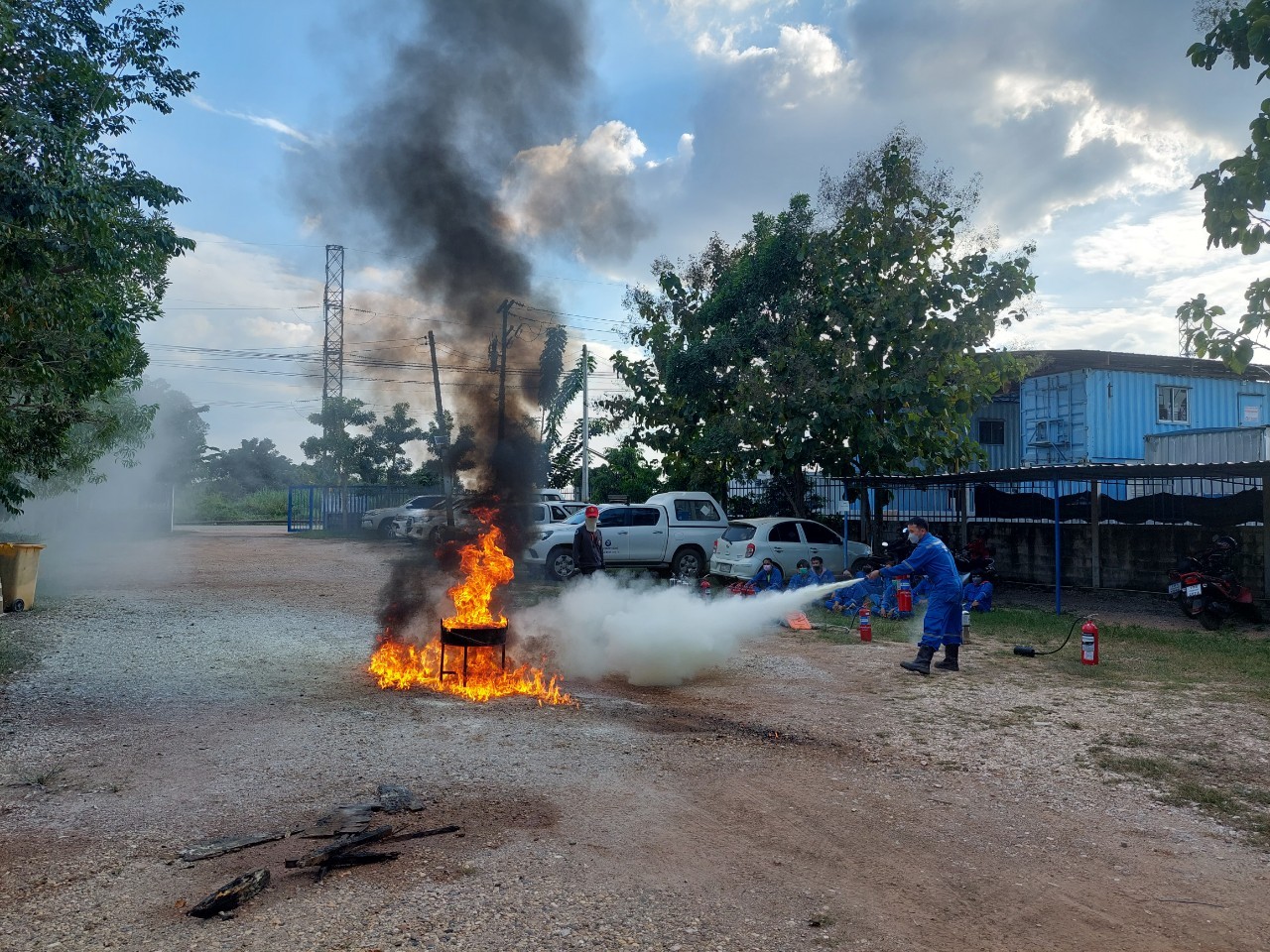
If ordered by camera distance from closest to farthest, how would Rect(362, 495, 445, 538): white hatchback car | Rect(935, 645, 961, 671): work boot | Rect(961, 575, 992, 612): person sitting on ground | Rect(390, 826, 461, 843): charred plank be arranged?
Rect(390, 826, 461, 843): charred plank < Rect(935, 645, 961, 671): work boot < Rect(961, 575, 992, 612): person sitting on ground < Rect(362, 495, 445, 538): white hatchback car

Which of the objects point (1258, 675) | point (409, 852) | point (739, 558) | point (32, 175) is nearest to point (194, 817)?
point (409, 852)

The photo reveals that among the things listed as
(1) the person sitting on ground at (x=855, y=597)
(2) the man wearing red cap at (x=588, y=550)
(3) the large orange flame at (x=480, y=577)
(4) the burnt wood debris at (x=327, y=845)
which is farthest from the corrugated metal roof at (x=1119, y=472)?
(4) the burnt wood debris at (x=327, y=845)

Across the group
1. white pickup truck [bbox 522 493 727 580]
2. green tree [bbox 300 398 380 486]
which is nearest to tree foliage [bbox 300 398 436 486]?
green tree [bbox 300 398 380 486]

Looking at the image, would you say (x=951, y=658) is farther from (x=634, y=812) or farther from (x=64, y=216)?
(x=64, y=216)

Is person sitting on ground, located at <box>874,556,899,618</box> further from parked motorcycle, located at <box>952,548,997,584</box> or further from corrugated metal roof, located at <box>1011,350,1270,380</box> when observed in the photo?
corrugated metal roof, located at <box>1011,350,1270,380</box>

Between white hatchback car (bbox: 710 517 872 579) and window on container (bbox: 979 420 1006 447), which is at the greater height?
window on container (bbox: 979 420 1006 447)

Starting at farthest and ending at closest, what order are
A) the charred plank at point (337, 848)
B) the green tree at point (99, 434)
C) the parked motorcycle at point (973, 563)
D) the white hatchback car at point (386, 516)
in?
the white hatchback car at point (386, 516), the parked motorcycle at point (973, 563), the green tree at point (99, 434), the charred plank at point (337, 848)

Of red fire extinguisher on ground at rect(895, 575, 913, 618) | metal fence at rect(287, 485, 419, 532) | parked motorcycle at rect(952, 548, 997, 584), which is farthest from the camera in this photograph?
metal fence at rect(287, 485, 419, 532)

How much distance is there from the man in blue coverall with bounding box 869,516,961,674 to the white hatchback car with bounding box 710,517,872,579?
261 inches

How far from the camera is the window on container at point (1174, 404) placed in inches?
937

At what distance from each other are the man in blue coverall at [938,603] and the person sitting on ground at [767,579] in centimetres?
538

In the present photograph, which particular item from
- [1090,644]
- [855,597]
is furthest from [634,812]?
[855,597]

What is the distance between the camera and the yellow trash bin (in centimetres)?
1279

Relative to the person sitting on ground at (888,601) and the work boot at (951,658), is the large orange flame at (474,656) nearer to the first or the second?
the work boot at (951,658)
